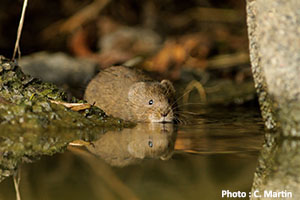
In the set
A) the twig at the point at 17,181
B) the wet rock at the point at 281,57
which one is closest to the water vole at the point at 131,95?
the wet rock at the point at 281,57

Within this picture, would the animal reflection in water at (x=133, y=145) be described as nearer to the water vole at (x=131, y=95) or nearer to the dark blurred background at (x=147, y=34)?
the water vole at (x=131, y=95)

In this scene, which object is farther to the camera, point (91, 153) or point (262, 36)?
point (262, 36)

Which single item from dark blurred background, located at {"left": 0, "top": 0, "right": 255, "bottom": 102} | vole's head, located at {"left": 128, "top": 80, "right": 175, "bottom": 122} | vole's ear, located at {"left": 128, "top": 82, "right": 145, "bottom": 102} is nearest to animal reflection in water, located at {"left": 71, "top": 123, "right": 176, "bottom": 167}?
vole's head, located at {"left": 128, "top": 80, "right": 175, "bottom": 122}

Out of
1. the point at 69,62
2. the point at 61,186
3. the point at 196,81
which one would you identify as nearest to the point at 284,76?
the point at 61,186

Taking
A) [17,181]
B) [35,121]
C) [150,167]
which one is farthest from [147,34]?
[17,181]

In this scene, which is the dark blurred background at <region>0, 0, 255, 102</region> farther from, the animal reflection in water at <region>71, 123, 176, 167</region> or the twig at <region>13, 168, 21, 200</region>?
the twig at <region>13, 168, 21, 200</region>

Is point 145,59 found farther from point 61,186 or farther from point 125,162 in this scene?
point 61,186
